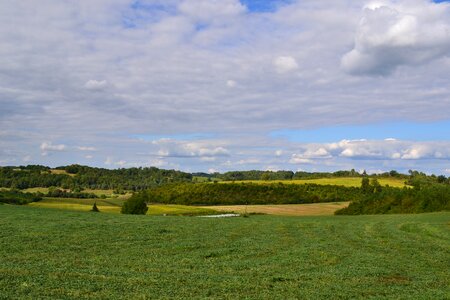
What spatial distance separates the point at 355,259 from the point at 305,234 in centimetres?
1383

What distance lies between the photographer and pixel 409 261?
79.2 ft

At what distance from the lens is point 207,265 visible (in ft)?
67.9

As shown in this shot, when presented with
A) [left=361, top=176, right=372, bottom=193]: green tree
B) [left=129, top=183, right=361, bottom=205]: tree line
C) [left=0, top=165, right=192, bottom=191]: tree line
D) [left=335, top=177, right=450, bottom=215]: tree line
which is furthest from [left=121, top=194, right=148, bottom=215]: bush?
[left=0, top=165, right=192, bottom=191]: tree line

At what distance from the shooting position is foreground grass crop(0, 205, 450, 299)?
1496cm

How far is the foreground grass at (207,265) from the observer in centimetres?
1496

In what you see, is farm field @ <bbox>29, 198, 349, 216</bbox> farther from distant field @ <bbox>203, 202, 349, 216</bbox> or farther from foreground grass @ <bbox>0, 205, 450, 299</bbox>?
foreground grass @ <bbox>0, 205, 450, 299</bbox>

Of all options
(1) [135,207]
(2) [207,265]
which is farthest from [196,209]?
(2) [207,265]

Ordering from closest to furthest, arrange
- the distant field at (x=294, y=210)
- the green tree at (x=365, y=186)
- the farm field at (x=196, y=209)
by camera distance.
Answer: the farm field at (x=196, y=209) < the distant field at (x=294, y=210) < the green tree at (x=365, y=186)

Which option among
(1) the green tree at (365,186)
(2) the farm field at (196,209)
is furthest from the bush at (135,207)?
(1) the green tree at (365,186)

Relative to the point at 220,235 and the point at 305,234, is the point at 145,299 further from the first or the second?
the point at 305,234

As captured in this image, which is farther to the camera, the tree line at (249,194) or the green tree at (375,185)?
the tree line at (249,194)

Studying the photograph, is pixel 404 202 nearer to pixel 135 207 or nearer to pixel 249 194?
pixel 249 194

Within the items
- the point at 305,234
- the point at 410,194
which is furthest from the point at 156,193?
the point at 305,234

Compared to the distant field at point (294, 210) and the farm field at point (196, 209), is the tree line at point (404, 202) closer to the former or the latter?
the distant field at point (294, 210)
